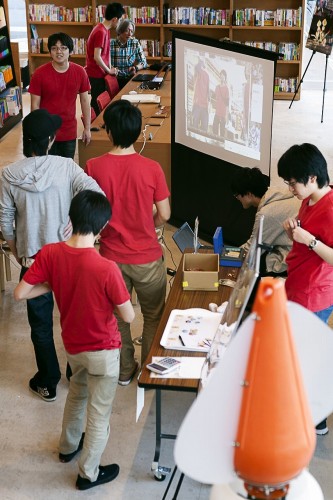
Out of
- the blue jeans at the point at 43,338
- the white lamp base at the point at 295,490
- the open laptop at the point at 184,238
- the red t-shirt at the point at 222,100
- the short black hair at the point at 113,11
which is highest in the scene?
the short black hair at the point at 113,11

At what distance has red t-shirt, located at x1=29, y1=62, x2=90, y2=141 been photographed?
6.36m

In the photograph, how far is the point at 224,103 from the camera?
6062mm

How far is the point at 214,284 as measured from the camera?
4168 mm

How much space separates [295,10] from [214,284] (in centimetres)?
765

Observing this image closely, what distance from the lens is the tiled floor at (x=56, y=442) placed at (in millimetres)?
3742

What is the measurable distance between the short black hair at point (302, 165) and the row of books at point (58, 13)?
8.58 m

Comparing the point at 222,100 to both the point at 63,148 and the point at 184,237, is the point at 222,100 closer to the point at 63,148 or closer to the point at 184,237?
the point at 63,148

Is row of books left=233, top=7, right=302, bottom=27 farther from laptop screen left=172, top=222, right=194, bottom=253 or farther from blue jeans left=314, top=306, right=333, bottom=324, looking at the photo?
blue jeans left=314, top=306, right=333, bottom=324

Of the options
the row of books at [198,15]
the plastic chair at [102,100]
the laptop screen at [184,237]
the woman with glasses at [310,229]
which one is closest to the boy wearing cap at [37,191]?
the laptop screen at [184,237]

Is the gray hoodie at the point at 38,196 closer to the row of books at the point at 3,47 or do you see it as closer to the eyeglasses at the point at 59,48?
the eyeglasses at the point at 59,48

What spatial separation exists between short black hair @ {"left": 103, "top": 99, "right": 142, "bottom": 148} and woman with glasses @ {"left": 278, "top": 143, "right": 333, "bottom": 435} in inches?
31.7

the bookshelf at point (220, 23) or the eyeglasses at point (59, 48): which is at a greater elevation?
the eyeglasses at point (59, 48)

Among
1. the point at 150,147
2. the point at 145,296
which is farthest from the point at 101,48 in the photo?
the point at 145,296

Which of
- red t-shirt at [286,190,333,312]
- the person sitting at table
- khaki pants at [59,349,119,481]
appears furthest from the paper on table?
the person sitting at table
